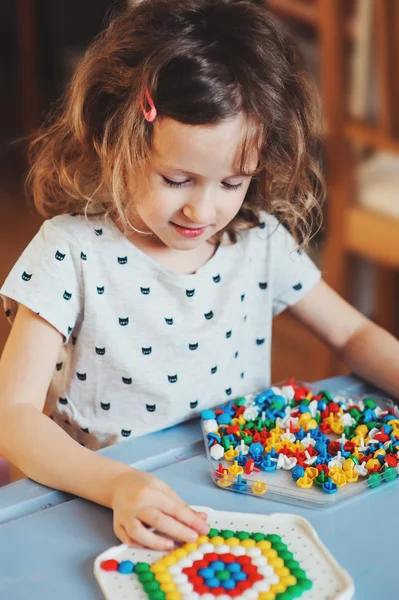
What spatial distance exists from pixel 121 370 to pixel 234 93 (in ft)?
1.21

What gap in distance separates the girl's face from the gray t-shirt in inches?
4.0

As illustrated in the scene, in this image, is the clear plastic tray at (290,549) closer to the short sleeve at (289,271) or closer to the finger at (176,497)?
the finger at (176,497)

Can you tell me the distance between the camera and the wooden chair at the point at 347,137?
1.98m

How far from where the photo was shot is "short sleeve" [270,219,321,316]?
1.13 meters

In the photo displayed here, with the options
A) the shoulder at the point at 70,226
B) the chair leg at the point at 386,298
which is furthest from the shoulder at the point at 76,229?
the chair leg at the point at 386,298

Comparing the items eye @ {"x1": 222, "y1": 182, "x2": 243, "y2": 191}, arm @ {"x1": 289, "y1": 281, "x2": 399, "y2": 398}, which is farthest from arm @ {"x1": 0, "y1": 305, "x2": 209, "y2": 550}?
arm @ {"x1": 289, "y1": 281, "x2": 399, "y2": 398}

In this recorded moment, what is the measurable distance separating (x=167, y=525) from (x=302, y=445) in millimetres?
195

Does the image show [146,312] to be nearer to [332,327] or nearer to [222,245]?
[222,245]

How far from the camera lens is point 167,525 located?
2.45 ft

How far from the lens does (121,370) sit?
105 centimetres

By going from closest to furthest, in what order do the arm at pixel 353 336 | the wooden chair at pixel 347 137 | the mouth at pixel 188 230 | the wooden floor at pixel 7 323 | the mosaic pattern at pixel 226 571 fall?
the mosaic pattern at pixel 226 571 → the mouth at pixel 188 230 → the arm at pixel 353 336 → the wooden chair at pixel 347 137 → the wooden floor at pixel 7 323

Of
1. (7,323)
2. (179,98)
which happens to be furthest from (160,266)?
(7,323)

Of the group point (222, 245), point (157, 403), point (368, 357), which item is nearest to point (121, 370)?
point (157, 403)

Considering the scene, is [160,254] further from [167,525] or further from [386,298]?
[386,298]
